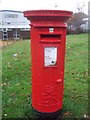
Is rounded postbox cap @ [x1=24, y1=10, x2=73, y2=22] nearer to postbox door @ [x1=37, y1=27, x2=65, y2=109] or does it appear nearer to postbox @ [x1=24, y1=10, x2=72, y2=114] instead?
postbox @ [x1=24, y1=10, x2=72, y2=114]

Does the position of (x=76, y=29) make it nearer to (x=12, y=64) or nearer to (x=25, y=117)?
(x=12, y=64)

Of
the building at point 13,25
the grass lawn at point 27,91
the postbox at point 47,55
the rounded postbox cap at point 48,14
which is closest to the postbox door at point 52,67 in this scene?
the postbox at point 47,55

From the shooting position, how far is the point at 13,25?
71.8 feet

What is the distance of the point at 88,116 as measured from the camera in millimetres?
3299

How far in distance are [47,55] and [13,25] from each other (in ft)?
65.2

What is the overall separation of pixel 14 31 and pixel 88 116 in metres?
20.1

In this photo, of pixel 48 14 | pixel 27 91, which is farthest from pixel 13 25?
pixel 48 14

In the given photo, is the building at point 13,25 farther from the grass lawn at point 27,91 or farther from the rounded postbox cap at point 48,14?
the rounded postbox cap at point 48,14

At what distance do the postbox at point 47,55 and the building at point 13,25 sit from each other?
691 inches

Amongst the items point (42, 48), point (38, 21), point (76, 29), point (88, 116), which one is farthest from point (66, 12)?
point (76, 29)

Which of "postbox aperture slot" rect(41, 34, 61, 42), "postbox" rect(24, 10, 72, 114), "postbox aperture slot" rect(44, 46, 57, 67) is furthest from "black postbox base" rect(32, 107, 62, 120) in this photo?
"postbox aperture slot" rect(41, 34, 61, 42)

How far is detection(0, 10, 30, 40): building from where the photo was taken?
2020 cm

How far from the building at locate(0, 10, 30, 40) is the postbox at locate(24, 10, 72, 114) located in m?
17.5

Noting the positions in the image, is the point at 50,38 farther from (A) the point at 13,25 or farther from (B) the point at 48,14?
(A) the point at 13,25
